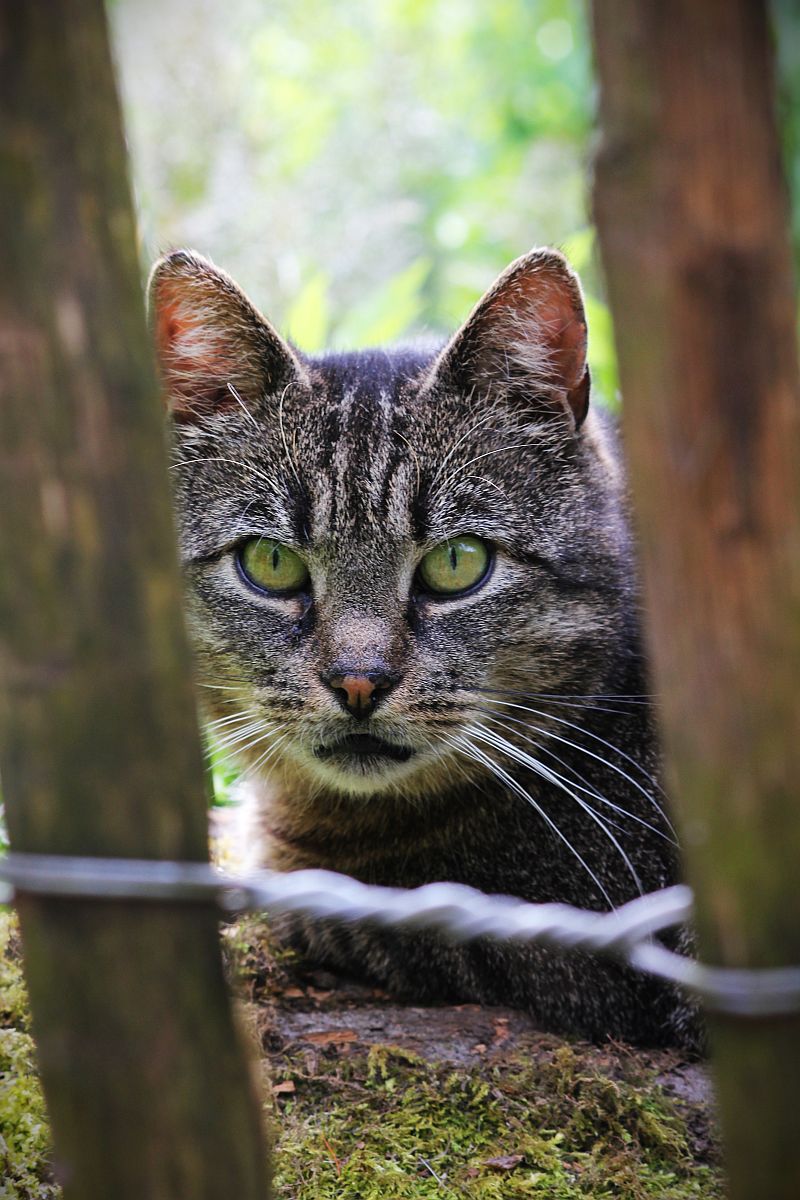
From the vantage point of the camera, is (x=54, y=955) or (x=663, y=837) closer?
(x=54, y=955)

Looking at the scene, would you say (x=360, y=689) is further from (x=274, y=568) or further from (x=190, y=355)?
(x=190, y=355)

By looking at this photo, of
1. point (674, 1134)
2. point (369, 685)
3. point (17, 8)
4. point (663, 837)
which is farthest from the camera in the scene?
point (663, 837)

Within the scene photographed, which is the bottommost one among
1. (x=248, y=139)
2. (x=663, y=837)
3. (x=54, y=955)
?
(x=663, y=837)

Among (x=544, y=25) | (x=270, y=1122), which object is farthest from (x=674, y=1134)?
(x=544, y=25)

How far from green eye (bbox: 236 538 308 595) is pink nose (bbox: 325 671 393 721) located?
1.05 ft

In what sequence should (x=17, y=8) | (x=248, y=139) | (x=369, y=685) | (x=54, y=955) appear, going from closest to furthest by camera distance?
(x=17, y=8) < (x=54, y=955) < (x=369, y=685) < (x=248, y=139)

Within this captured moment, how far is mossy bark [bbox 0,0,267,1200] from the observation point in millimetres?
1200

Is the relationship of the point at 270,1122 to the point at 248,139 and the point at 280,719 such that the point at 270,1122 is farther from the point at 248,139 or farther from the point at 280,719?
the point at 248,139

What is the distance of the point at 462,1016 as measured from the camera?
8.12 ft

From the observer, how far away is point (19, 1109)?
6.88 ft

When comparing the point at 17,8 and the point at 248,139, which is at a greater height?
the point at 248,139

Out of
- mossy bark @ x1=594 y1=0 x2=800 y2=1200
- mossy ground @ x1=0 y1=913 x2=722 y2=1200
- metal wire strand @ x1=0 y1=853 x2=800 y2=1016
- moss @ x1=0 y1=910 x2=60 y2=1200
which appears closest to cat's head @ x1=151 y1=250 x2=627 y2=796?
mossy ground @ x1=0 y1=913 x2=722 y2=1200

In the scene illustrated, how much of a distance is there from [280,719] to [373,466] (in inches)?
23.6

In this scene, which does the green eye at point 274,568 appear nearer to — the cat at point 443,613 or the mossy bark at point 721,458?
the cat at point 443,613
